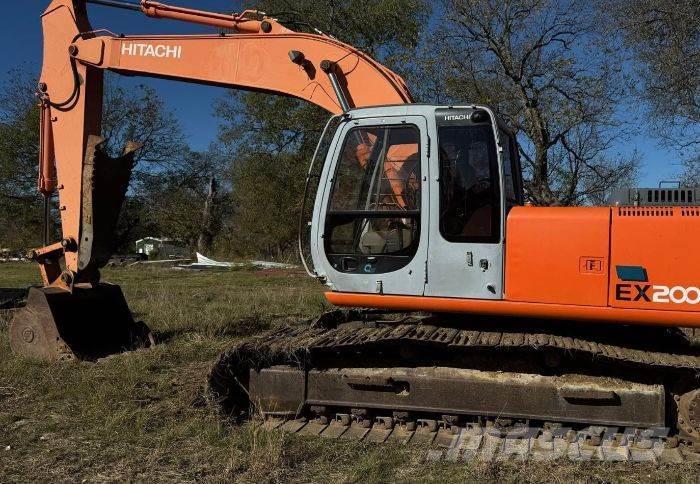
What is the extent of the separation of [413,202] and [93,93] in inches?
170

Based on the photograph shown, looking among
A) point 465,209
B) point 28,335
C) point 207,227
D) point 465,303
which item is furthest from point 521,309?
point 207,227

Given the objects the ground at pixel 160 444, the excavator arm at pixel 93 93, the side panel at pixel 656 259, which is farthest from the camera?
the excavator arm at pixel 93 93

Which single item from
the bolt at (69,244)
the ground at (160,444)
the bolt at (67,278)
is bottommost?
the ground at (160,444)

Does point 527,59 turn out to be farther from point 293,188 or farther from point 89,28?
point 89,28

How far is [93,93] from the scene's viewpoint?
7281mm

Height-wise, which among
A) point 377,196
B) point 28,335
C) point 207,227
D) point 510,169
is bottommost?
point 28,335

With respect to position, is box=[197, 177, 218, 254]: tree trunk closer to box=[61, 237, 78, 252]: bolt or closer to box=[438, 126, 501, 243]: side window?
box=[61, 237, 78, 252]: bolt

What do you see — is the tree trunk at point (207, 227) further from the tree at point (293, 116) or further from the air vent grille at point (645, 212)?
the air vent grille at point (645, 212)

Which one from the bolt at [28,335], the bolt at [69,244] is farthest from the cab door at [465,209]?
the bolt at [28,335]

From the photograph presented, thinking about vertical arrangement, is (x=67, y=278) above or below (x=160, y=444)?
above

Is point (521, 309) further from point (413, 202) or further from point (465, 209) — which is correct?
point (413, 202)

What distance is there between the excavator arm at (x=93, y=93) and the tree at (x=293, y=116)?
1429 cm

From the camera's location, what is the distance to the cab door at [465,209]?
4703 mm

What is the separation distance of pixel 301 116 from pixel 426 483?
1920 centimetres
